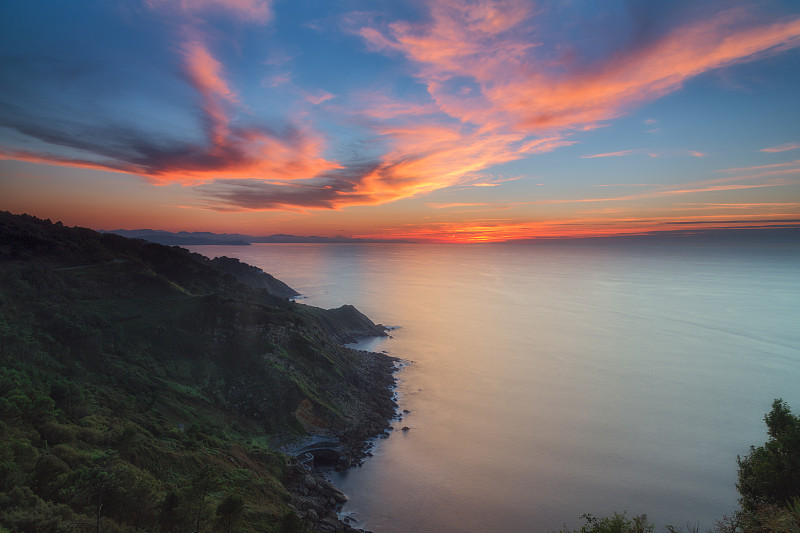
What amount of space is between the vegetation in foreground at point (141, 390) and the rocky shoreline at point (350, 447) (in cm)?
154

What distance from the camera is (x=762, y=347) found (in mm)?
102188

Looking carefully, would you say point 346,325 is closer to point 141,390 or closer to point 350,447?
point 350,447

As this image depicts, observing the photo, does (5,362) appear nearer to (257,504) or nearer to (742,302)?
(257,504)

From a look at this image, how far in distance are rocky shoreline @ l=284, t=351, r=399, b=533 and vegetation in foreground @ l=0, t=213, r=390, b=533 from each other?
1544 mm

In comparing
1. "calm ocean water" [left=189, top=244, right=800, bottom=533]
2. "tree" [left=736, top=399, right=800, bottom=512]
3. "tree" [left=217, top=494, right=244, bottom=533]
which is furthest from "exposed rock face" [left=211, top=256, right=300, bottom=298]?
"tree" [left=736, top=399, right=800, bottom=512]

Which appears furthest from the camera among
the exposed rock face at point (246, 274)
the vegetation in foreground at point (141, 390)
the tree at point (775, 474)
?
the exposed rock face at point (246, 274)

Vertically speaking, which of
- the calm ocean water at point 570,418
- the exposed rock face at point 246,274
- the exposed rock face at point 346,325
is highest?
the exposed rock face at point 246,274

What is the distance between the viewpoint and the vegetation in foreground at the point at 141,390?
20.5 m

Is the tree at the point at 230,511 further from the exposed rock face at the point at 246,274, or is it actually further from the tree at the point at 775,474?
the exposed rock face at the point at 246,274

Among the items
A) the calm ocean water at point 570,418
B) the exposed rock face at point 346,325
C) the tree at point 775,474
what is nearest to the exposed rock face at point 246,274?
the exposed rock face at point 346,325

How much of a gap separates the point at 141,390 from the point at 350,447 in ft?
87.6

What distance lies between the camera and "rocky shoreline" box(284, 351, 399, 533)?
36438mm

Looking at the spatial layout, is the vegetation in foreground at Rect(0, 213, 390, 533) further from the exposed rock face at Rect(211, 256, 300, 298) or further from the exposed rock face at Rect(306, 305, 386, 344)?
the exposed rock face at Rect(211, 256, 300, 298)

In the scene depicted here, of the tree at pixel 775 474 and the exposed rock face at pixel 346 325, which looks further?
the exposed rock face at pixel 346 325
